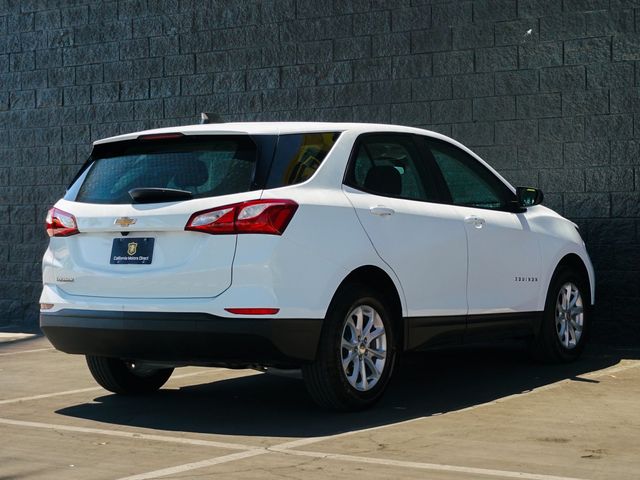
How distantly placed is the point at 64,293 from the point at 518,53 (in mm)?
5634

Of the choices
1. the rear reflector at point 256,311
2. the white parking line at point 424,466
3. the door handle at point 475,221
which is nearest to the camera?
the white parking line at point 424,466

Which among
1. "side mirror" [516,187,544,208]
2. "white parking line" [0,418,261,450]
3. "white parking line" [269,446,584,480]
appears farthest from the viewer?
"side mirror" [516,187,544,208]

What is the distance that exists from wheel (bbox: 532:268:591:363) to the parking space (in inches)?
6.0

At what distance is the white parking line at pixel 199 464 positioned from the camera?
19.4 ft

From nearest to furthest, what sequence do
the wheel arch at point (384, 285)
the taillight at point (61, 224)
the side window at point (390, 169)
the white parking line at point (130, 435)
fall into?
1. the white parking line at point (130, 435)
2. the wheel arch at point (384, 285)
3. the taillight at point (61, 224)
4. the side window at point (390, 169)

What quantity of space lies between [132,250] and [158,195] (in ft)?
1.22

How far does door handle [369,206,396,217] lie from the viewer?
7.85 metres

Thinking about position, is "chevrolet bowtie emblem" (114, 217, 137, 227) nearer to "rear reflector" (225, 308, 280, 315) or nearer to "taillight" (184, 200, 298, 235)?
"taillight" (184, 200, 298, 235)

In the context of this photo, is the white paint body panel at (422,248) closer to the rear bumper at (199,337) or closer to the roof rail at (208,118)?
the rear bumper at (199,337)

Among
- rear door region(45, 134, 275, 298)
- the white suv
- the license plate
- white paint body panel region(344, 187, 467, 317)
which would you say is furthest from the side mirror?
the license plate

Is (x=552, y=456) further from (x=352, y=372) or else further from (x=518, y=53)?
(x=518, y=53)

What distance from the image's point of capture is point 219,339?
23.6 feet

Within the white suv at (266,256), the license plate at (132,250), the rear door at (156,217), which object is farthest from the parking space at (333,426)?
the license plate at (132,250)

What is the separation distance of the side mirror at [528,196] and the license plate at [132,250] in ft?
10.9
